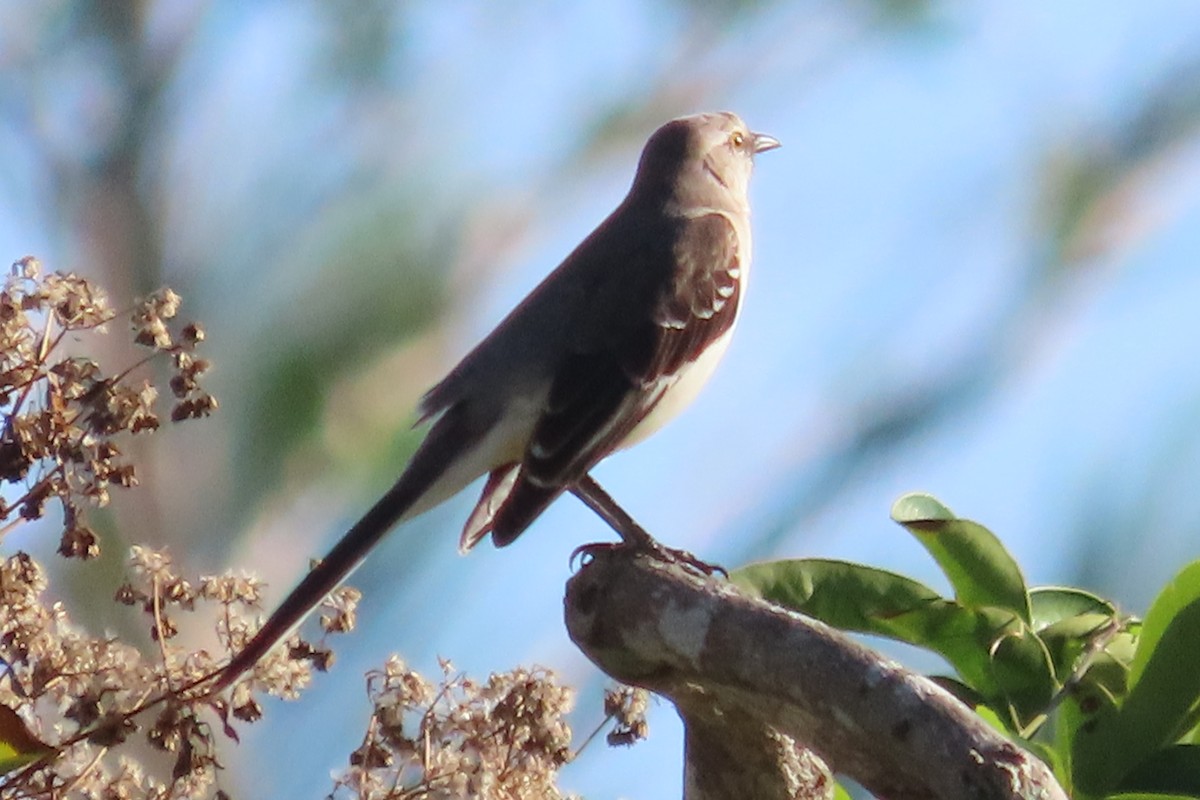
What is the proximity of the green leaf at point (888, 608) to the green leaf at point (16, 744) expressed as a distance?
725 mm

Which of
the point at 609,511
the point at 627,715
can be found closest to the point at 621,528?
the point at 609,511

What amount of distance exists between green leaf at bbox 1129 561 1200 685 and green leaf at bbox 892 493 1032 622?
11 cm

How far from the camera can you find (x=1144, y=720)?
1496mm

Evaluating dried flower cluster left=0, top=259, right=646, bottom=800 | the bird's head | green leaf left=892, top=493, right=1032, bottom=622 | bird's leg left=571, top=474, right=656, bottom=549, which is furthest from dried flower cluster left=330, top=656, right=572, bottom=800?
the bird's head

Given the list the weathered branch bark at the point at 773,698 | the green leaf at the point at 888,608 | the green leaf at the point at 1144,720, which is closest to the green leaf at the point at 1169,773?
the green leaf at the point at 1144,720

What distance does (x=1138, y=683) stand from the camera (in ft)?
4.94

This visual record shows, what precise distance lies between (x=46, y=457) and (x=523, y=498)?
785mm

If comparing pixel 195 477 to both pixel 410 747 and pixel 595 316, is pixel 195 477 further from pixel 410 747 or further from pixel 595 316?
pixel 410 747

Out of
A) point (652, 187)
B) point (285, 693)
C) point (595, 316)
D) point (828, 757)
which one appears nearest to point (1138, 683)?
point (828, 757)

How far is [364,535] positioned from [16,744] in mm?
843

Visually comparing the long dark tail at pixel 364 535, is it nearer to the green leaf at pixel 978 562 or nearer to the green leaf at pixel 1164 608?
the green leaf at pixel 978 562

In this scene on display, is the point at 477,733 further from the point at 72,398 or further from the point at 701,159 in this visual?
the point at 701,159

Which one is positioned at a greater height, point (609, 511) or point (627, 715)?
point (609, 511)

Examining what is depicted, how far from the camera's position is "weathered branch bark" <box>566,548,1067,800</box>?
1.22 meters
